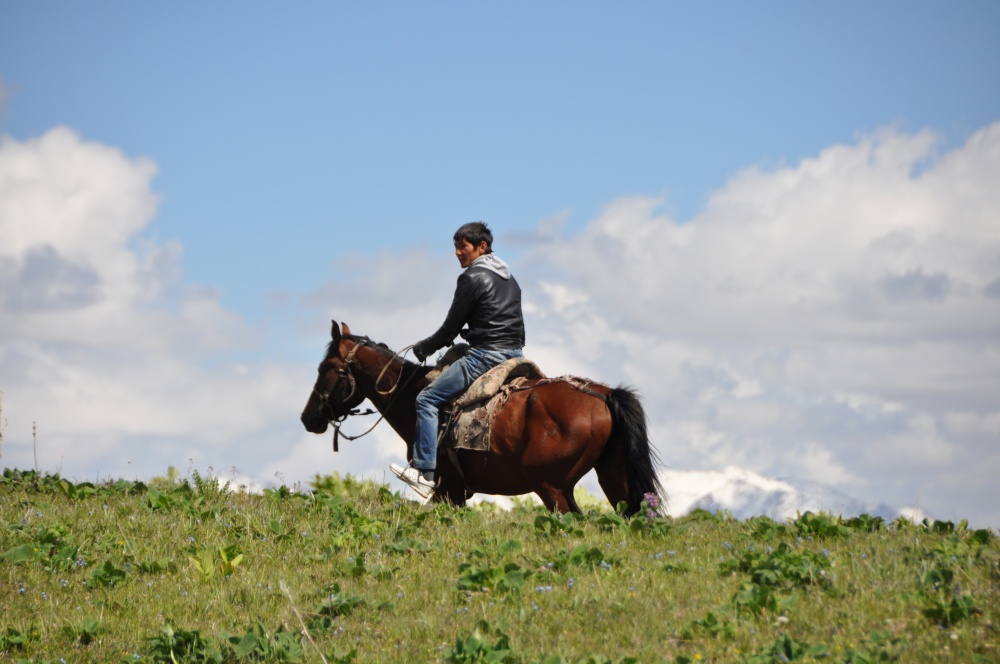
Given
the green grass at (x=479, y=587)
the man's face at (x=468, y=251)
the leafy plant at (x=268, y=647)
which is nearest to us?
the green grass at (x=479, y=587)

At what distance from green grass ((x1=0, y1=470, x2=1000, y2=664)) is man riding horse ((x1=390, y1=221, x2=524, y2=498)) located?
1659 millimetres

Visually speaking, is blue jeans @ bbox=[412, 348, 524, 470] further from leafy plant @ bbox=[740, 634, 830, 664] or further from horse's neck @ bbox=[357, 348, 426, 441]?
leafy plant @ bbox=[740, 634, 830, 664]

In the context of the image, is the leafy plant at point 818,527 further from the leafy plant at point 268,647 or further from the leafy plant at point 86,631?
the leafy plant at point 86,631

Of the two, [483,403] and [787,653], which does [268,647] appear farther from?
[483,403]

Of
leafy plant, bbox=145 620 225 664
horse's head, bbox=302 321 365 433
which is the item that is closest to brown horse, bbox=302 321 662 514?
horse's head, bbox=302 321 365 433

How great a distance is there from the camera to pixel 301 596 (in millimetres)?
8414

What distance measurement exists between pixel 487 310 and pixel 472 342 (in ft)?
1.59

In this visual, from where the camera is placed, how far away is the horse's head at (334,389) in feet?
46.9

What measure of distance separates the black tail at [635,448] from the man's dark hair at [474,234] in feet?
9.50

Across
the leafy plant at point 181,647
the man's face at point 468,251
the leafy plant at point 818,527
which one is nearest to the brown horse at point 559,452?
the man's face at point 468,251

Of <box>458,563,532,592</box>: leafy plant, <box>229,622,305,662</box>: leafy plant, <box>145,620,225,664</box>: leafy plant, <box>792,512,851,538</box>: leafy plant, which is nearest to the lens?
<box>229,622,305,662</box>: leafy plant

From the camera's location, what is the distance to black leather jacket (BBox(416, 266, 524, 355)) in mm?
12812

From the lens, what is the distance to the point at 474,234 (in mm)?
13242

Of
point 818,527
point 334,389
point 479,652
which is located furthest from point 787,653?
point 334,389
